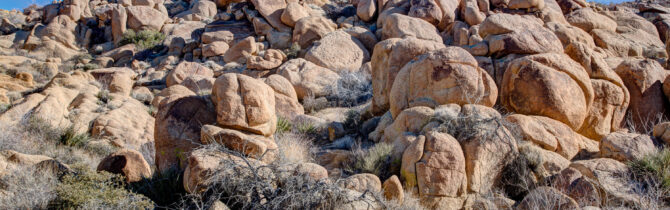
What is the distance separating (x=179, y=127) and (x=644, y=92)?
8823 millimetres

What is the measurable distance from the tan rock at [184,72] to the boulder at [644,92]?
1494 cm

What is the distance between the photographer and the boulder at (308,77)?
1606 centimetres

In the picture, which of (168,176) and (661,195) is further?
(168,176)

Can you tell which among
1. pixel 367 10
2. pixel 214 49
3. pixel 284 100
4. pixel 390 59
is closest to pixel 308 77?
pixel 284 100

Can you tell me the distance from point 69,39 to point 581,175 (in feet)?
86.5

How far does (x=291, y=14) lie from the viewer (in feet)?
73.6

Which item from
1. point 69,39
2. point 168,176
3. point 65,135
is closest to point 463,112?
point 168,176

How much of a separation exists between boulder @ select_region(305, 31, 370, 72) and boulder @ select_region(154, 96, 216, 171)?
1120cm

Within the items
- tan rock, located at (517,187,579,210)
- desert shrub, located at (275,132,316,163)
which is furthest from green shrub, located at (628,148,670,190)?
desert shrub, located at (275,132,316,163)

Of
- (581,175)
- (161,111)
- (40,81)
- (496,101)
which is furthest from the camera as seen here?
(40,81)

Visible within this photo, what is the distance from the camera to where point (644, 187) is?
641 centimetres

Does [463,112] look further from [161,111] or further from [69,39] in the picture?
[69,39]

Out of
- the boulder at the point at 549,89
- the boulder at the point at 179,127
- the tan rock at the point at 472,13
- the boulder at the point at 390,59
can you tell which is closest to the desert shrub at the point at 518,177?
the boulder at the point at 549,89

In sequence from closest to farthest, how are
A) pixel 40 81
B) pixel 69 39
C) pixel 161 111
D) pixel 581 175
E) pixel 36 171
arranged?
pixel 36 171, pixel 581 175, pixel 161 111, pixel 40 81, pixel 69 39
